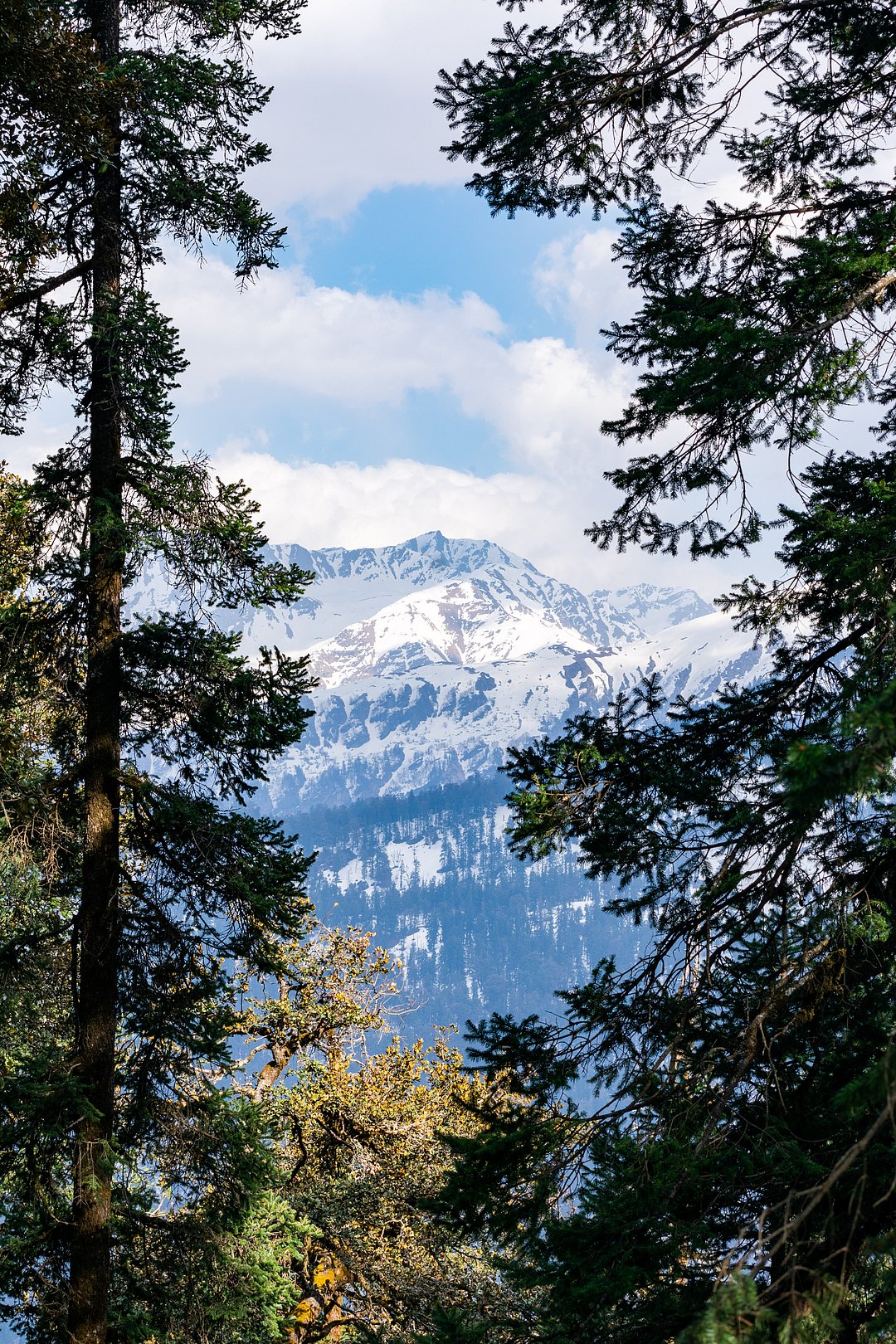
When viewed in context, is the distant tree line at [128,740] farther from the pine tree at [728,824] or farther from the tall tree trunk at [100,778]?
the pine tree at [728,824]

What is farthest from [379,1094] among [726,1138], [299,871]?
[726,1138]

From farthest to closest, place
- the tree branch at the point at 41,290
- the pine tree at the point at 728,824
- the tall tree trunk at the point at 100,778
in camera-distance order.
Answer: the tree branch at the point at 41,290
the tall tree trunk at the point at 100,778
the pine tree at the point at 728,824

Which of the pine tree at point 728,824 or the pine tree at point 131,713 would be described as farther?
the pine tree at point 131,713

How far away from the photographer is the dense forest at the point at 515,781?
4633 mm

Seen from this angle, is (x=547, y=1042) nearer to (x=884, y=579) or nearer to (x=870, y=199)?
(x=884, y=579)

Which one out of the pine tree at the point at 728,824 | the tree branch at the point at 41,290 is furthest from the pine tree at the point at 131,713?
the pine tree at the point at 728,824

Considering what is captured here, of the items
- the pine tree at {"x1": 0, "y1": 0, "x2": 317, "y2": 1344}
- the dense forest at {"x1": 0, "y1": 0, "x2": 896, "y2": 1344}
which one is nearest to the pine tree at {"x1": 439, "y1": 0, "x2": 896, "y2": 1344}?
the dense forest at {"x1": 0, "y1": 0, "x2": 896, "y2": 1344}

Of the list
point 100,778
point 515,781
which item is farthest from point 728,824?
point 100,778

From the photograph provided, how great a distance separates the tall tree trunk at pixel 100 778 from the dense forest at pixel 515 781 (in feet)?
0.11

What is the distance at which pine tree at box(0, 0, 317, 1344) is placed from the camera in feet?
23.1

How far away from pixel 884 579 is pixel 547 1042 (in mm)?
3268

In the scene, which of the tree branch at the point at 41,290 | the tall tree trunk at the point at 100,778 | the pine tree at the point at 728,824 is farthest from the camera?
the tree branch at the point at 41,290

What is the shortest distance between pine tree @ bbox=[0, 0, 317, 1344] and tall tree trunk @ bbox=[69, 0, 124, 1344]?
2cm

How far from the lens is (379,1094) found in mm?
17688
